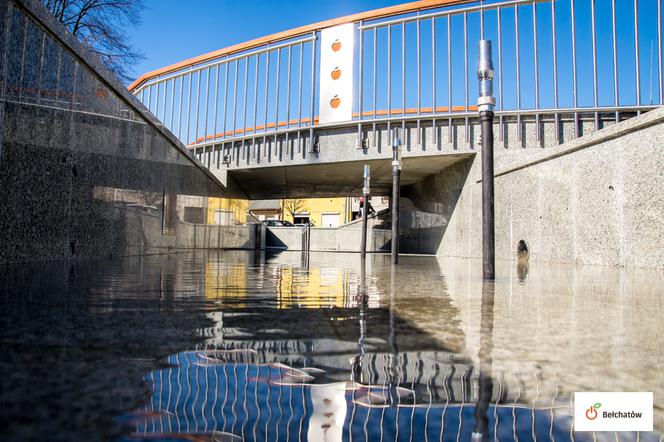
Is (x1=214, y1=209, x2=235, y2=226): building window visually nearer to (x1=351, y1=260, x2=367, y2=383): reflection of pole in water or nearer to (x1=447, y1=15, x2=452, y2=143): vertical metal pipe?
(x1=447, y1=15, x2=452, y2=143): vertical metal pipe

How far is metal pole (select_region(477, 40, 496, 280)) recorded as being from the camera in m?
3.80

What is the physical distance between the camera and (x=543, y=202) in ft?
31.1

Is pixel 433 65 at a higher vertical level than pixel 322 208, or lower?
lower

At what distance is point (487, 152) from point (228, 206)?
15267 mm

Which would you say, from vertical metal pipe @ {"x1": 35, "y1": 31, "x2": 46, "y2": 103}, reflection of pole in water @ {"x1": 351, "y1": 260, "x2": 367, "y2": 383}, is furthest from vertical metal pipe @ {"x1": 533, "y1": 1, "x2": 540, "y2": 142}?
reflection of pole in water @ {"x1": 351, "y1": 260, "x2": 367, "y2": 383}

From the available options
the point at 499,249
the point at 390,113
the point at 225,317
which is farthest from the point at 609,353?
the point at 390,113

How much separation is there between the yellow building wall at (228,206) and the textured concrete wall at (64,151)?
6654 mm

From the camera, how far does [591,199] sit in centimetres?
767

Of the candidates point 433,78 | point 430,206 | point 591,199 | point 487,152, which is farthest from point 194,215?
point 430,206

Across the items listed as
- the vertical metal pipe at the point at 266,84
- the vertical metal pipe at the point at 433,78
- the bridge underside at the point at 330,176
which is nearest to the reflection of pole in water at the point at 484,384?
the vertical metal pipe at the point at 433,78

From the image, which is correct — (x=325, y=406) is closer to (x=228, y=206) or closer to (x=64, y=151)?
(x=64, y=151)

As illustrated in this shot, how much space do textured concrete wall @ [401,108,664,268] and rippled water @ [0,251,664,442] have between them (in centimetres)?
501

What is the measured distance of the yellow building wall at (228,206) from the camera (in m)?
14.1

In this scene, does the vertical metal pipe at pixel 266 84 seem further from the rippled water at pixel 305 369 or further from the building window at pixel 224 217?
the rippled water at pixel 305 369
